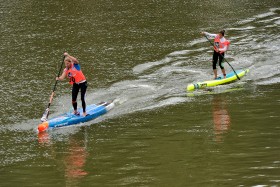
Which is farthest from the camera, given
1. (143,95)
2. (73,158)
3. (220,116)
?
(143,95)

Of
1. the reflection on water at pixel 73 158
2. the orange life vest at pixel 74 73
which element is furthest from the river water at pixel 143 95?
the orange life vest at pixel 74 73

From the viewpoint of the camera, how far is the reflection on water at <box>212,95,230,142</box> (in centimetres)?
1604

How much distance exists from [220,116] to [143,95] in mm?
4632

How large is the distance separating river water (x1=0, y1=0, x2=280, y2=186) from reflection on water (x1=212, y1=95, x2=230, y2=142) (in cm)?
3

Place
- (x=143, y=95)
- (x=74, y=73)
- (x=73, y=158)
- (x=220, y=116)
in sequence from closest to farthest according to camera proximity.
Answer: (x=73, y=158) → (x=220, y=116) → (x=74, y=73) → (x=143, y=95)

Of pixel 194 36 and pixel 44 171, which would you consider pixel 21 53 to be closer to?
pixel 194 36

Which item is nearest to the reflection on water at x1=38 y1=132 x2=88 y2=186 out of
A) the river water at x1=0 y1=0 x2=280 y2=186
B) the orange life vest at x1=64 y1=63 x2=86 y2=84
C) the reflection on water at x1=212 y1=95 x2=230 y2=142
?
the river water at x1=0 y1=0 x2=280 y2=186

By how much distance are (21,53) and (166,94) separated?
1052 cm

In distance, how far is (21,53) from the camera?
96.9 feet

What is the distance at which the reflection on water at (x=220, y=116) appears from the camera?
52.6 ft

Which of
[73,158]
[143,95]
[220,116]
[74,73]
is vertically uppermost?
[74,73]

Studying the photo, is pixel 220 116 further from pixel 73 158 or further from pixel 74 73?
pixel 73 158

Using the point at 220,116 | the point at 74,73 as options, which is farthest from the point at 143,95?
the point at 220,116

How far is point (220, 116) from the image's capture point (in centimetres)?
1802
